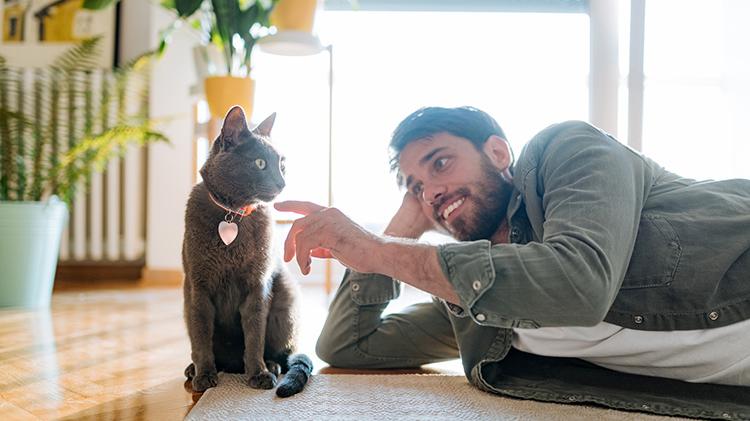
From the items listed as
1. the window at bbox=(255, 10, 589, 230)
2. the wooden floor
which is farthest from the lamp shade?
the wooden floor

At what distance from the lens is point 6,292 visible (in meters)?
2.63

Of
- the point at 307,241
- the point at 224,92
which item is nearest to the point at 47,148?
the point at 224,92

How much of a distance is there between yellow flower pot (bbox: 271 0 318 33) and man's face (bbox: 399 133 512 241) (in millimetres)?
1515

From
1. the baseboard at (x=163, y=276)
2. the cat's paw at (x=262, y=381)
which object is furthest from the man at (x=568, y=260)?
the baseboard at (x=163, y=276)

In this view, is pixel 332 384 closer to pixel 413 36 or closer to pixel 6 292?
pixel 6 292

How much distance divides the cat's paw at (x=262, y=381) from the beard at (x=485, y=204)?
45 centimetres

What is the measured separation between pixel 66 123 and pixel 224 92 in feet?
4.63

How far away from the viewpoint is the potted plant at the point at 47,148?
2.64m

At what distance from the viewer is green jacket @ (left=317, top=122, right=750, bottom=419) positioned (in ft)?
2.91

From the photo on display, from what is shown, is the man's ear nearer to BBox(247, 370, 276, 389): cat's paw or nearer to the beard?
the beard

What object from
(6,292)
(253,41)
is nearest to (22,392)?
(6,292)

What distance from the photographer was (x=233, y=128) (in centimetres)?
124

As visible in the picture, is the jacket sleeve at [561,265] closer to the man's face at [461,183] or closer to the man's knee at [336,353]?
the man's face at [461,183]

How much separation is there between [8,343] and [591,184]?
1.69m
